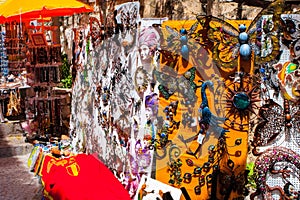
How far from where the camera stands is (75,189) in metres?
3.68

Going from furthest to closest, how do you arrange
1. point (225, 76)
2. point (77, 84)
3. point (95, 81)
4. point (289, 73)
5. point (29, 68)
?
point (29, 68)
point (77, 84)
point (95, 81)
point (225, 76)
point (289, 73)

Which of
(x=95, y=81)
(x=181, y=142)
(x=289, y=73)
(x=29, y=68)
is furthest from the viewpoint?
(x=29, y=68)

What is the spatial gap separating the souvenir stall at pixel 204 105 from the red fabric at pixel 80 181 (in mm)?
321

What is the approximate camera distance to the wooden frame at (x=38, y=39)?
24.0 feet

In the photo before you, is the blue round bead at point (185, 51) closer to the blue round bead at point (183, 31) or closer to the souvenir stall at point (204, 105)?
the souvenir stall at point (204, 105)

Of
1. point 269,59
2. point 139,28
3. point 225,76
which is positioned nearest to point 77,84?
point 139,28

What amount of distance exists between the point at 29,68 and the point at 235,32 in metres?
5.13

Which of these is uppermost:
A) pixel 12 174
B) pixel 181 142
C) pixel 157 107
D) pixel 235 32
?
pixel 235 32

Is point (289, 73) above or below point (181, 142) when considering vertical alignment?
above

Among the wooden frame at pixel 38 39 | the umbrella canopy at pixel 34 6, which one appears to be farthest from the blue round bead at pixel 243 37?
the wooden frame at pixel 38 39

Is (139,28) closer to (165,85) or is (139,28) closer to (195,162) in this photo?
(165,85)

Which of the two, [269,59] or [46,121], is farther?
[46,121]

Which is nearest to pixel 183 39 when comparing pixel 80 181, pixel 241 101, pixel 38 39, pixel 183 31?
pixel 183 31

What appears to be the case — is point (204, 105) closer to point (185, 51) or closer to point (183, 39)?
point (185, 51)
